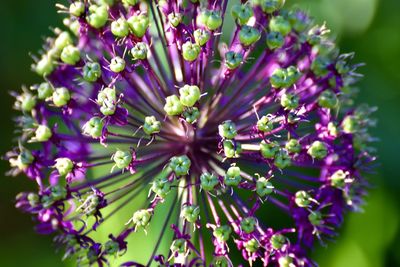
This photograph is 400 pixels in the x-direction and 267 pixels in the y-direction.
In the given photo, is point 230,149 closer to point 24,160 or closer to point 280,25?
point 280,25

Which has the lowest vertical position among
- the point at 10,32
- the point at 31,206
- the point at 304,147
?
the point at 304,147

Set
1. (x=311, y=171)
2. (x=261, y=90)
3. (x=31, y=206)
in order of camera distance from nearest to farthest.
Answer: (x=31, y=206)
(x=261, y=90)
(x=311, y=171)

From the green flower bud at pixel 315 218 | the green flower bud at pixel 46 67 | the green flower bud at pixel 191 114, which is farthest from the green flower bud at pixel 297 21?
the green flower bud at pixel 46 67

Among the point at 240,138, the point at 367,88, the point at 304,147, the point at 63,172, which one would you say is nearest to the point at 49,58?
the point at 63,172

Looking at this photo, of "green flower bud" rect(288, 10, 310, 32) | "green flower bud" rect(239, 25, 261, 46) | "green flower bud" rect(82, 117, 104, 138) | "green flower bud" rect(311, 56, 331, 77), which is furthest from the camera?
"green flower bud" rect(288, 10, 310, 32)

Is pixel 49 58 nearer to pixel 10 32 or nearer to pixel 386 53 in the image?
pixel 10 32

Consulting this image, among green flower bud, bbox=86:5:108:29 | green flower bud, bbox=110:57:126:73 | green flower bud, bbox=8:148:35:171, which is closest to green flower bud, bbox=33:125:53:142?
green flower bud, bbox=8:148:35:171

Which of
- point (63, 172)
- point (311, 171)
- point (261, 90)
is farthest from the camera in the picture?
point (311, 171)

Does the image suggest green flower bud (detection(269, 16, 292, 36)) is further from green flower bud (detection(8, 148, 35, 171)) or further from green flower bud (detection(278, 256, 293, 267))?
green flower bud (detection(8, 148, 35, 171))
